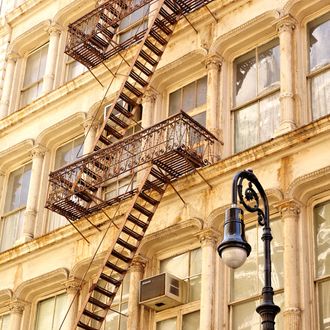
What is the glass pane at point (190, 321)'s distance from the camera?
53.5 ft

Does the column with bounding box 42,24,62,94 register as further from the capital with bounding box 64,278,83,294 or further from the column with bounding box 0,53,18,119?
the capital with bounding box 64,278,83,294

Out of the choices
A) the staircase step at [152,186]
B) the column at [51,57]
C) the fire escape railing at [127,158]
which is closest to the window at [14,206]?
the column at [51,57]

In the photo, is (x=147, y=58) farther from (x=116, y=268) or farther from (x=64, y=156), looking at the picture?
(x=116, y=268)

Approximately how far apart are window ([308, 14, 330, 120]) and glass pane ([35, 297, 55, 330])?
23.1 ft

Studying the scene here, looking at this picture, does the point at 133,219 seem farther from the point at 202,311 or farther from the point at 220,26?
the point at 220,26

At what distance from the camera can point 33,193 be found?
21234 mm

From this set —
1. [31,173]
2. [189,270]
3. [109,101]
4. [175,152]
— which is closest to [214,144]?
[175,152]

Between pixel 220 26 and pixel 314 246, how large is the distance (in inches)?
226

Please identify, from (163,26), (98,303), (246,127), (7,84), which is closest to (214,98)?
(246,127)

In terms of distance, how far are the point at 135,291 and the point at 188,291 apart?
107cm

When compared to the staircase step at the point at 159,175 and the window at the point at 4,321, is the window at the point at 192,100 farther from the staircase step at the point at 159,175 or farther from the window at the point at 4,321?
the window at the point at 4,321

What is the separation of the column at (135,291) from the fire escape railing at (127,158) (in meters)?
1.35

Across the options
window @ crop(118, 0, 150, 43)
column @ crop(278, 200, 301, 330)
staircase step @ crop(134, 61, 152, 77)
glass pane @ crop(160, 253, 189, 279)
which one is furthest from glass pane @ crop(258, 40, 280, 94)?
window @ crop(118, 0, 150, 43)

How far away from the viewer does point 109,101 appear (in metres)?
20.6
